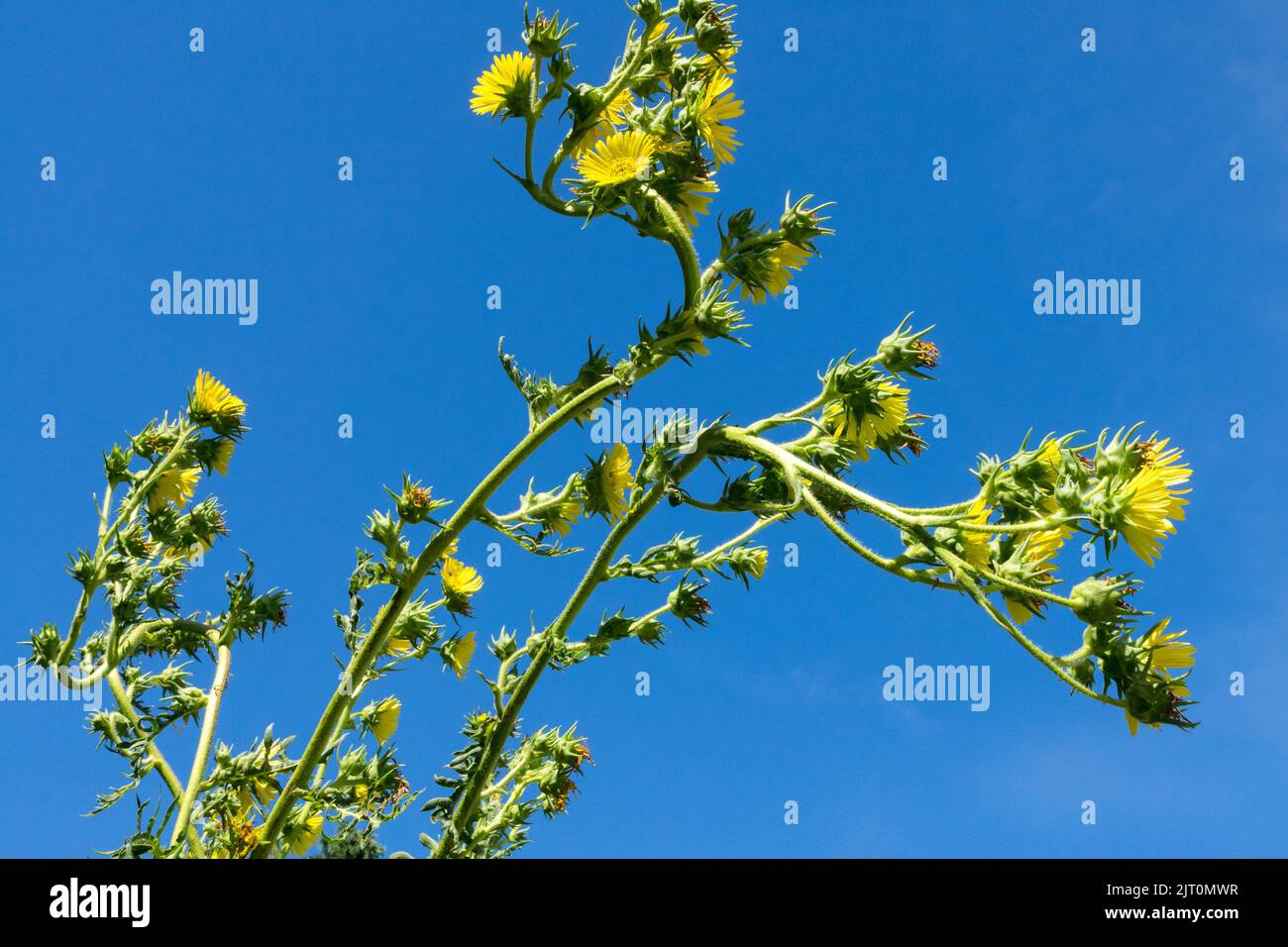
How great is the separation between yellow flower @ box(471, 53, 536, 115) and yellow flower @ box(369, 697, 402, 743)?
274 centimetres

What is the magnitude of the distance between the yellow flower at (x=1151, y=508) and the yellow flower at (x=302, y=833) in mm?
3514

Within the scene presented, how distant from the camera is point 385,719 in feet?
15.6

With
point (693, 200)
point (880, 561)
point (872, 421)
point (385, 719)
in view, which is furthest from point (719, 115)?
point (385, 719)

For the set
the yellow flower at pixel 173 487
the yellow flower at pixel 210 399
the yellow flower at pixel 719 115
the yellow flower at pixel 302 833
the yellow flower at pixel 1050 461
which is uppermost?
the yellow flower at pixel 719 115

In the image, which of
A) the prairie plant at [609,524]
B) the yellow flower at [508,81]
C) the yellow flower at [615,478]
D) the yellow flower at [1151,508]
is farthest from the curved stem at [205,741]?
the yellow flower at [1151,508]

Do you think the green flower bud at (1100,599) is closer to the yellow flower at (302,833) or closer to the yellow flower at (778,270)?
the yellow flower at (778,270)

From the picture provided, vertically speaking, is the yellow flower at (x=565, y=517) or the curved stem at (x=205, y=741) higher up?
the yellow flower at (x=565, y=517)

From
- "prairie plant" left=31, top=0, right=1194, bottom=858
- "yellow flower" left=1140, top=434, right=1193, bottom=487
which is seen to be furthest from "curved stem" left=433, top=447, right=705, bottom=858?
"yellow flower" left=1140, top=434, right=1193, bottom=487

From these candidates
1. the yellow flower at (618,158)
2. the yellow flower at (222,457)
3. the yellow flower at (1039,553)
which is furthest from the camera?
the yellow flower at (222,457)

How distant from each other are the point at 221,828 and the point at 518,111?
351 cm

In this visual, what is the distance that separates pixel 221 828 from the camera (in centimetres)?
470

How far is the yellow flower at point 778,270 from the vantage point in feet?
11.1
